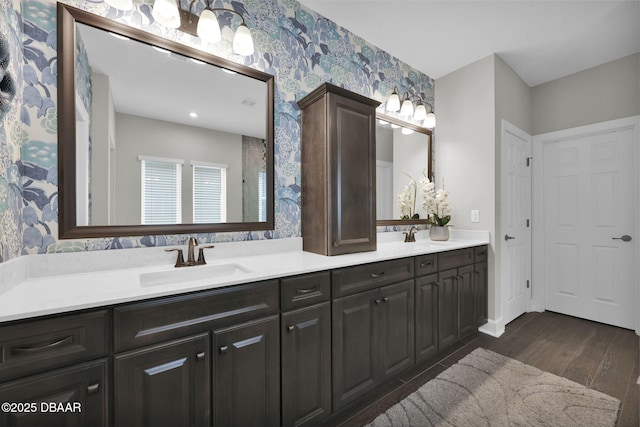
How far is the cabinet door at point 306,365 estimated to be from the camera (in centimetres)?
135

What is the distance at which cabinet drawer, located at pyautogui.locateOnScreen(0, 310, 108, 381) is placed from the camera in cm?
81

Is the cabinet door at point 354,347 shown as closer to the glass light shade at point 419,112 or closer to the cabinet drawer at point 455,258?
the cabinet drawer at point 455,258

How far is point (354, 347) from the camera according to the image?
5.29ft

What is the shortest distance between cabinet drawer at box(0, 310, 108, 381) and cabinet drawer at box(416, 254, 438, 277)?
5.87ft

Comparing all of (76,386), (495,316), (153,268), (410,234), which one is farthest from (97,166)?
(495,316)

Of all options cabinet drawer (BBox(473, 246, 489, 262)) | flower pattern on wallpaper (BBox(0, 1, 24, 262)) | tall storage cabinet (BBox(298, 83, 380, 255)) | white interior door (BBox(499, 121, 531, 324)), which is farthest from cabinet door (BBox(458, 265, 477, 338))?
flower pattern on wallpaper (BBox(0, 1, 24, 262))

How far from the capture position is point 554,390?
182 cm

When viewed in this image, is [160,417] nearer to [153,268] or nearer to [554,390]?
[153,268]

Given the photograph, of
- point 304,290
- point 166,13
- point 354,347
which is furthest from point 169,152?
point 354,347

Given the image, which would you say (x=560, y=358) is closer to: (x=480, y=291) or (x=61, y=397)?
(x=480, y=291)

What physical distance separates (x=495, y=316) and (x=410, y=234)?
44.1 inches

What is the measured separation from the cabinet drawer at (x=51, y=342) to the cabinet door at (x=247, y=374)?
40 centimetres

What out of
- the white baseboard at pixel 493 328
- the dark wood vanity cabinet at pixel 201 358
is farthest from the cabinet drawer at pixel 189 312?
→ the white baseboard at pixel 493 328

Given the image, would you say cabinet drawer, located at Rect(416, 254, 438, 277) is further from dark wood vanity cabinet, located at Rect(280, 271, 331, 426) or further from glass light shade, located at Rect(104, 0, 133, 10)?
glass light shade, located at Rect(104, 0, 133, 10)
